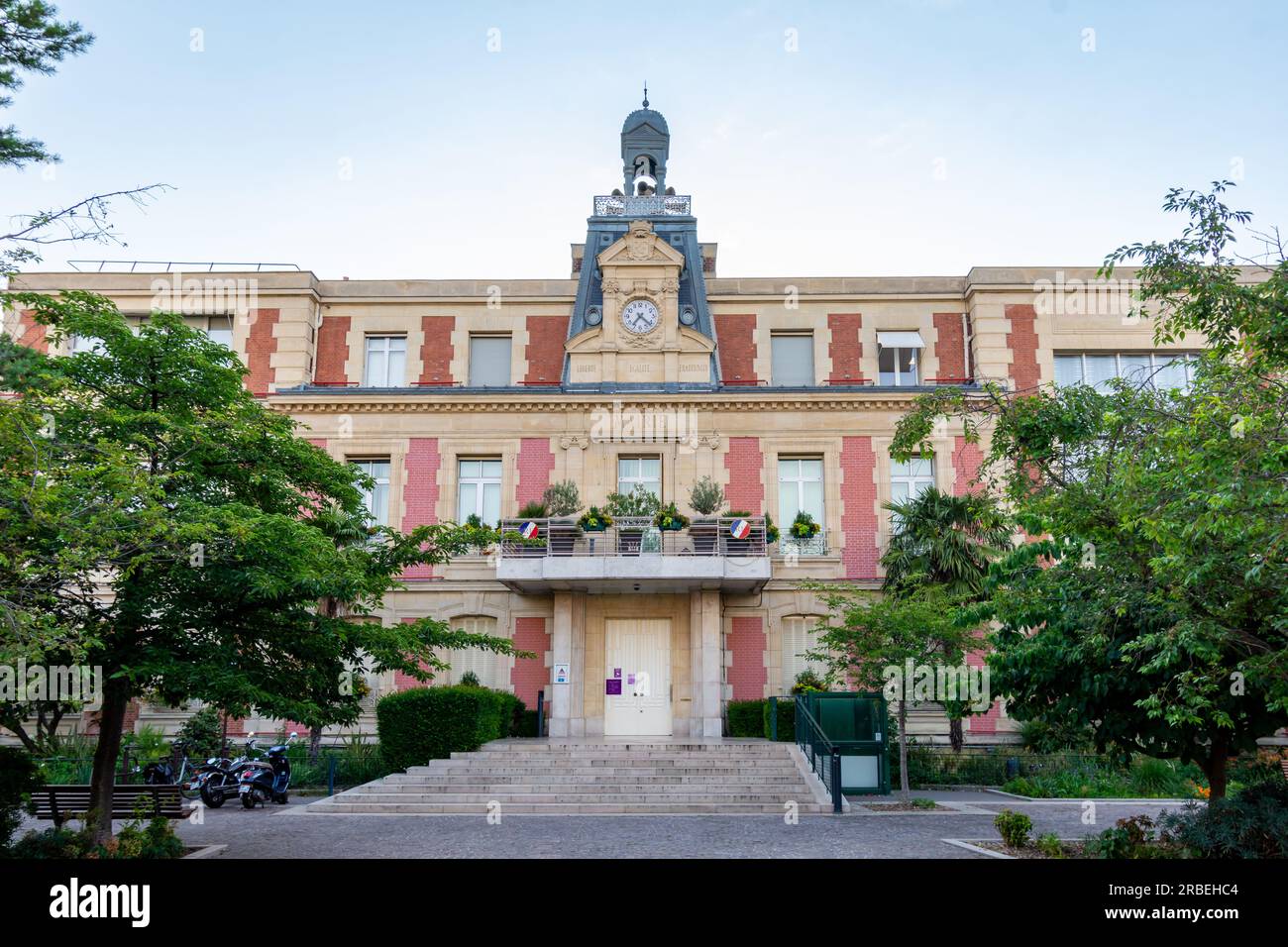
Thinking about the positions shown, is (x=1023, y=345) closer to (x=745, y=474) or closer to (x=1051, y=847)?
(x=745, y=474)

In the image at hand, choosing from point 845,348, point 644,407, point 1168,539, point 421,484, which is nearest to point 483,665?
point 421,484

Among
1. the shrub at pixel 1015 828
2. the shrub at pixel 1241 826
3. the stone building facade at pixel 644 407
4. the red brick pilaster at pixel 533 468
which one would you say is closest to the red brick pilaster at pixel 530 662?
the stone building facade at pixel 644 407

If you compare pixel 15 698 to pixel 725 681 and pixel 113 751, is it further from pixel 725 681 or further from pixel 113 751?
pixel 725 681

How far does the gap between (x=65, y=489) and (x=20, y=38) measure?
16.7 ft

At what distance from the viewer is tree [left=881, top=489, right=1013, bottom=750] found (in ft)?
Answer: 70.8

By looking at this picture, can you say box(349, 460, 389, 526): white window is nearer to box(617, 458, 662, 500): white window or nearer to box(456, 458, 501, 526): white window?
box(456, 458, 501, 526): white window

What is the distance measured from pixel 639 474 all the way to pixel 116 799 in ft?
46.0

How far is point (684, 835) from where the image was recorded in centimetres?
1342

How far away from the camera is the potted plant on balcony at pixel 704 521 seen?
23.3m

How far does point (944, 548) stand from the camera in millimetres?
21891

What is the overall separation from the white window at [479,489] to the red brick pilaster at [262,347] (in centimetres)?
562

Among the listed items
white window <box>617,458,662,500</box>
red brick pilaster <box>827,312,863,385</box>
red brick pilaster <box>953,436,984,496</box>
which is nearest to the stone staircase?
white window <box>617,458,662,500</box>

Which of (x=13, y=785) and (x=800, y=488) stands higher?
(x=800, y=488)

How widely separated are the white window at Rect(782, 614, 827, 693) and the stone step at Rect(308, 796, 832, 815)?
729cm
